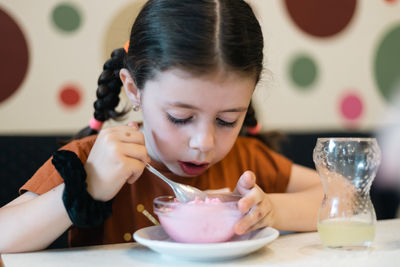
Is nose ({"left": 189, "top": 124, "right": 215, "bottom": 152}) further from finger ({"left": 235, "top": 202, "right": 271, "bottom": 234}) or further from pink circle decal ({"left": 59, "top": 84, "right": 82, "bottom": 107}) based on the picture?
pink circle decal ({"left": 59, "top": 84, "right": 82, "bottom": 107})

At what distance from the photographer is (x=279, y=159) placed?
1373mm

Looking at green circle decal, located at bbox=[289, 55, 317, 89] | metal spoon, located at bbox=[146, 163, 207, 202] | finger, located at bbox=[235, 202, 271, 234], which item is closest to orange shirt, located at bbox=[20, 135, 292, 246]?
metal spoon, located at bbox=[146, 163, 207, 202]

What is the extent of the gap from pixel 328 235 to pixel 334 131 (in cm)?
148

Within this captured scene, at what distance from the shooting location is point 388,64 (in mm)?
2547

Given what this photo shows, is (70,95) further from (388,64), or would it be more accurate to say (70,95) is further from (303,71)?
(388,64)

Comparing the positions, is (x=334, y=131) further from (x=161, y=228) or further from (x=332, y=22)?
(x=161, y=228)

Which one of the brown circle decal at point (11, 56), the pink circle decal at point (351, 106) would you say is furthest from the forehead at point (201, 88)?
the pink circle decal at point (351, 106)

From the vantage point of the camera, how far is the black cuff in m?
0.81

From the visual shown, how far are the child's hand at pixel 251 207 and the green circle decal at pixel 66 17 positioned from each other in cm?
125

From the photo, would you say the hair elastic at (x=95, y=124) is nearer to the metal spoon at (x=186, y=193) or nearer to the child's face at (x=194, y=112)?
the child's face at (x=194, y=112)

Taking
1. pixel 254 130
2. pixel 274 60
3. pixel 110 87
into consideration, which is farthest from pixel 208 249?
pixel 274 60

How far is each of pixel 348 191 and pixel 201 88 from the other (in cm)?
32

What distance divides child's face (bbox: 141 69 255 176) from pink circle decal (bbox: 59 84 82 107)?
3.12 ft

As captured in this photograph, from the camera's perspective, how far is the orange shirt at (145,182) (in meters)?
1.06
